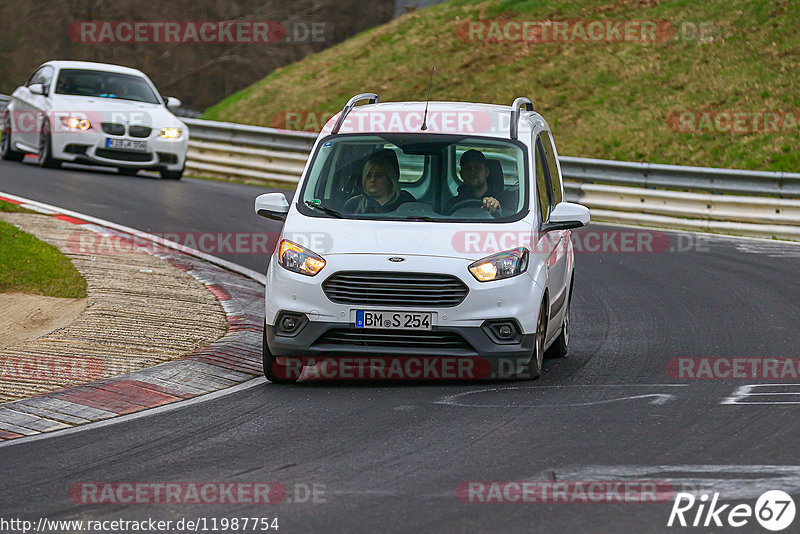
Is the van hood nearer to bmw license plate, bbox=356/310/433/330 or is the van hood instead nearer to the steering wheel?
the steering wheel

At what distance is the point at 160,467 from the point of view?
675 cm

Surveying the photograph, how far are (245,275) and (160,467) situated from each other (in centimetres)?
715

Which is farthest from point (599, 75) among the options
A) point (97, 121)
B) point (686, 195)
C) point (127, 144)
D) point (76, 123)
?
point (76, 123)

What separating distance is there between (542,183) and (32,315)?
4.19 metres

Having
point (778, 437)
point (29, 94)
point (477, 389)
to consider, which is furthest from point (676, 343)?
point (29, 94)

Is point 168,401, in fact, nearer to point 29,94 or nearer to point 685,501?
point 685,501

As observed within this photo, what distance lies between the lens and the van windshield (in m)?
9.48

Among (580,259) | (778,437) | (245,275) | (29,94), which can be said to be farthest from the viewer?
(29,94)

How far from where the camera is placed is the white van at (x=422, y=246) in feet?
28.6

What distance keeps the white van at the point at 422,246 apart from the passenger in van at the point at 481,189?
0.4 inches

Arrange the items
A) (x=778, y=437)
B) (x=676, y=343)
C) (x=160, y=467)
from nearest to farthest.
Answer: (x=160, y=467) → (x=778, y=437) → (x=676, y=343)
